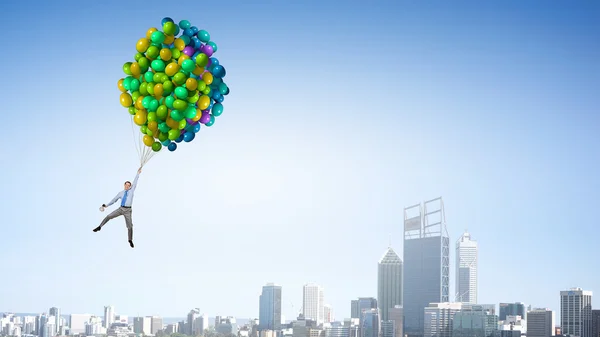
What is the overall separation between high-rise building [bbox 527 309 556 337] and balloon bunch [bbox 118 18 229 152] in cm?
6508

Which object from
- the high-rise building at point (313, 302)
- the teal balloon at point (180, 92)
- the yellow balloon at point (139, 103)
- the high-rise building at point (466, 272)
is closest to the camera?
the teal balloon at point (180, 92)

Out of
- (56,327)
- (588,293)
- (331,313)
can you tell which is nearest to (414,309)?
(331,313)

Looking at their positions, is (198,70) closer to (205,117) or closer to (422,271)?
(205,117)

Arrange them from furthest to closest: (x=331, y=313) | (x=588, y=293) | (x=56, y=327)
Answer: (x=331, y=313), (x=56, y=327), (x=588, y=293)

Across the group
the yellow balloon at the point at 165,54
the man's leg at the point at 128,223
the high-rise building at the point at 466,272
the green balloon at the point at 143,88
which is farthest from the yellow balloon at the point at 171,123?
the high-rise building at the point at 466,272

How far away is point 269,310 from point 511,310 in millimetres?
18473

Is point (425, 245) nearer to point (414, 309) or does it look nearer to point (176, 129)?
point (414, 309)

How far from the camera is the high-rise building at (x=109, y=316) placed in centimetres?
7729

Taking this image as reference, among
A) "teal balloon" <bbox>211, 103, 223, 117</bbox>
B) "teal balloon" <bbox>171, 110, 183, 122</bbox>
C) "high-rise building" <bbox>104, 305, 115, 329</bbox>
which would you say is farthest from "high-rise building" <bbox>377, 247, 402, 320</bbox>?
"teal balloon" <bbox>171, 110, 183, 122</bbox>

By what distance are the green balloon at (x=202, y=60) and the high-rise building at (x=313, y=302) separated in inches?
2843

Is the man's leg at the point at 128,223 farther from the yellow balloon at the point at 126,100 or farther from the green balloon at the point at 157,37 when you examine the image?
the green balloon at the point at 157,37

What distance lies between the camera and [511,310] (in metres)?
76.3

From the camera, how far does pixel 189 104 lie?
909 centimetres

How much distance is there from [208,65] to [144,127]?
82 cm
